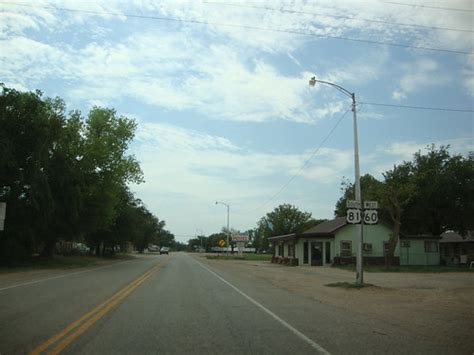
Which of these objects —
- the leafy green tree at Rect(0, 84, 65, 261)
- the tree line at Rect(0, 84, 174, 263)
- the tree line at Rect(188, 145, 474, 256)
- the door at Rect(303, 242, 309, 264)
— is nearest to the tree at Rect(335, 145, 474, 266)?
the tree line at Rect(188, 145, 474, 256)

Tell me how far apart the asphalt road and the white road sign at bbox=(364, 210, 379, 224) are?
689 cm

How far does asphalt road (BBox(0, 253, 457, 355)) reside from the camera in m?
8.45

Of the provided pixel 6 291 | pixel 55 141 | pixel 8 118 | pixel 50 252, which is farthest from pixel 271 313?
pixel 50 252

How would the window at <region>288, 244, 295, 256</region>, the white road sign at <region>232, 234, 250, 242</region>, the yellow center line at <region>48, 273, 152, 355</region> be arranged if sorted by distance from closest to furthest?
the yellow center line at <region>48, 273, 152, 355</region> → the window at <region>288, 244, 295, 256</region> → the white road sign at <region>232, 234, 250, 242</region>

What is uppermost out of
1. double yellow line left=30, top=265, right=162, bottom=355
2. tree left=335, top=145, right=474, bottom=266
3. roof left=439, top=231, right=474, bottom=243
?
tree left=335, top=145, right=474, bottom=266

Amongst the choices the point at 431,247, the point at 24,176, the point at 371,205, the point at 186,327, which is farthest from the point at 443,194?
the point at 186,327

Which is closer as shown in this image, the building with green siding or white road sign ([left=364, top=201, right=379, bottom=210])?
white road sign ([left=364, top=201, right=379, bottom=210])

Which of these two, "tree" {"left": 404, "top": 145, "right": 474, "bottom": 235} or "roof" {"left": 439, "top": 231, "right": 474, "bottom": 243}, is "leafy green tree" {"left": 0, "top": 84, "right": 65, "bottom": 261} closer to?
"tree" {"left": 404, "top": 145, "right": 474, "bottom": 235}

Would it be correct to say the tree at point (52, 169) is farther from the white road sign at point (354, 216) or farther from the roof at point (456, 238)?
the roof at point (456, 238)

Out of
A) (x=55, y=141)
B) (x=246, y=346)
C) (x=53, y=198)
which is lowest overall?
(x=246, y=346)

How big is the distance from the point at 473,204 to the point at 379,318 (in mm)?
A: 43334

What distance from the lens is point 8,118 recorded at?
35781mm

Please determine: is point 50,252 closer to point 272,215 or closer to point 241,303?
point 241,303

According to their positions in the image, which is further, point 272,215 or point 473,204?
point 272,215
